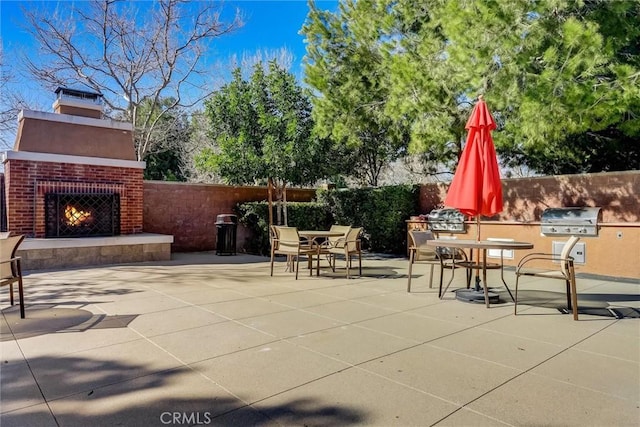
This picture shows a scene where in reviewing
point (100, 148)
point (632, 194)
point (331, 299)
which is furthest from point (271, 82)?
point (632, 194)

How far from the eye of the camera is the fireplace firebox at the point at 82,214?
764 centimetres

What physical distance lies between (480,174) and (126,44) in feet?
46.1

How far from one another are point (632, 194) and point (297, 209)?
22.8ft

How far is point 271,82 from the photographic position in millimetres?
9984

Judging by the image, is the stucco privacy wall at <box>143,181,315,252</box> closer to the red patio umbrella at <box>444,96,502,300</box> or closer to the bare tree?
the bare tree

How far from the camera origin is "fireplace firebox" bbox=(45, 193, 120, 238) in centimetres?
764

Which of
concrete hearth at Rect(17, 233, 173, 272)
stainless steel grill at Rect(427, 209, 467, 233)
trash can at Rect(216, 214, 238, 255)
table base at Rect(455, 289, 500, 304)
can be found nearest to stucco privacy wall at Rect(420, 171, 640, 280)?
stainless steel grill at Rect(427, 209, 467, 233)

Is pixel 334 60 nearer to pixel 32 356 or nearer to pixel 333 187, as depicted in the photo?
pixel 333 187

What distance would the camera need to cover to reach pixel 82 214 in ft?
26.4

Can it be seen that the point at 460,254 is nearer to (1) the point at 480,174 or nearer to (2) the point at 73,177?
(1) the point at 480,174

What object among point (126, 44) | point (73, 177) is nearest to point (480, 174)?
point (73, 177)

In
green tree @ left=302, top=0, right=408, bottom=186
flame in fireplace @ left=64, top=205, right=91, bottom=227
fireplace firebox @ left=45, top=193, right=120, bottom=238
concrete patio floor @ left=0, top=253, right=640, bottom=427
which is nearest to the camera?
concrete patio floor @ left=0, top=253, right=640, bottom=427

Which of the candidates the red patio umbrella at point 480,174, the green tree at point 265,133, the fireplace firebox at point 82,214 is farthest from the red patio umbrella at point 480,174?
Result: the fireplace firebox at point 82,214

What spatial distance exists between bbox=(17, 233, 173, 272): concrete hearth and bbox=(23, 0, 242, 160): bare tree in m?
8.41
